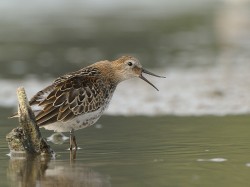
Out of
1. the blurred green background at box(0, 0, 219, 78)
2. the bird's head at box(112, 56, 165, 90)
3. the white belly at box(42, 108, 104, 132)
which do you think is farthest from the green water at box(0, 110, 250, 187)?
the blurred green background at box(0, 0, 219, 78)

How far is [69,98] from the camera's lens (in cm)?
1055

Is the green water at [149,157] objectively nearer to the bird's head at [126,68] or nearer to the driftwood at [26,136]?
the driftwood at [26,136]

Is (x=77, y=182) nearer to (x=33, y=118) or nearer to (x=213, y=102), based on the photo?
(x=33, y=118)

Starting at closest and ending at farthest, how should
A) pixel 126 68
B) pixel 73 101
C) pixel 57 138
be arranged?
pixel 73 101, pixel 126 68, pixel 57 138

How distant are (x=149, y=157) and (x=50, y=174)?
1.39m

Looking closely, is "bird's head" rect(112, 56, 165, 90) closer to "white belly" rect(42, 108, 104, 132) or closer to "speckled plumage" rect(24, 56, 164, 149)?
"speckled plumage" rect(24, 56, 164, 149)

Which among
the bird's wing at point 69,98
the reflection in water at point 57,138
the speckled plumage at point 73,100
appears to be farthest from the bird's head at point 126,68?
the reflection in water at point 57,138

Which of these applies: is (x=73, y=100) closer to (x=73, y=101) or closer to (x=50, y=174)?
(x=73, y=101)

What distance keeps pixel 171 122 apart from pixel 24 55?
34.6ft

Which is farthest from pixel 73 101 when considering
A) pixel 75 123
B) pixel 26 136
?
pixel 26 136

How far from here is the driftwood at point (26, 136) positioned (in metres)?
10.1

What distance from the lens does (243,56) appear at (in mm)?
21281

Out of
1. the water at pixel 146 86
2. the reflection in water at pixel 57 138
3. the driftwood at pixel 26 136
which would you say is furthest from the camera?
the reflection in water at pixel 57 138

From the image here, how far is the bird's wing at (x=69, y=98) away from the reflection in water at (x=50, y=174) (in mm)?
625
